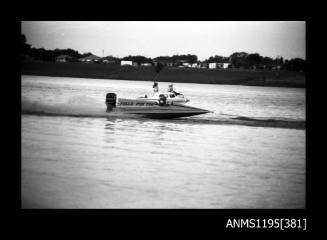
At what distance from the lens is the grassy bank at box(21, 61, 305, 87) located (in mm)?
90938

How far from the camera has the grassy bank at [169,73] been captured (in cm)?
9094

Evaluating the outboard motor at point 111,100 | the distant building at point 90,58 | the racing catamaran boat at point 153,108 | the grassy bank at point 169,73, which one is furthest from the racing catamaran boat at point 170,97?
the distant building at point 90,58

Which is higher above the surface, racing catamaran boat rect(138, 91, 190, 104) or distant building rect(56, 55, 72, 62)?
distant building rect(56, 55, 72, 62)

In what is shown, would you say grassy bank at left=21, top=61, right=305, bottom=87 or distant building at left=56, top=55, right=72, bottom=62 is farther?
distant building at left=56, top=55, right=72, bottom=62

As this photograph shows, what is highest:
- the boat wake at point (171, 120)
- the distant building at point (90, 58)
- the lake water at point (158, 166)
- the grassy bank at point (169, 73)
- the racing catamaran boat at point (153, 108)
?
the distant building at point (90, 58)

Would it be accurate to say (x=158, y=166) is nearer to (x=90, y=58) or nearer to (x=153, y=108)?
(x=153, y=108)

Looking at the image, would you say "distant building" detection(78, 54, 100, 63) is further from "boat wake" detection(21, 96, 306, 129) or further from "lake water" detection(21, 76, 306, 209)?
"lake water" detection(21, 76, 306, 209)

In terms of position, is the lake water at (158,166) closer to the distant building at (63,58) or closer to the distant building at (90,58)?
the distant building at (63,58)

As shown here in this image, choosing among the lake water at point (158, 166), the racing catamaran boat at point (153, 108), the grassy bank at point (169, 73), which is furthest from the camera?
the grassy bank at point (169, 73)

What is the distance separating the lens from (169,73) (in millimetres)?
92562

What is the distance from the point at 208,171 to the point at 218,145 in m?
4.62

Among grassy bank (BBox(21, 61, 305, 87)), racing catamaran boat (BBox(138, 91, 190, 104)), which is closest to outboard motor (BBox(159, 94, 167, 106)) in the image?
racing catamaran boat (BBox(138, 91, 190, 104))
